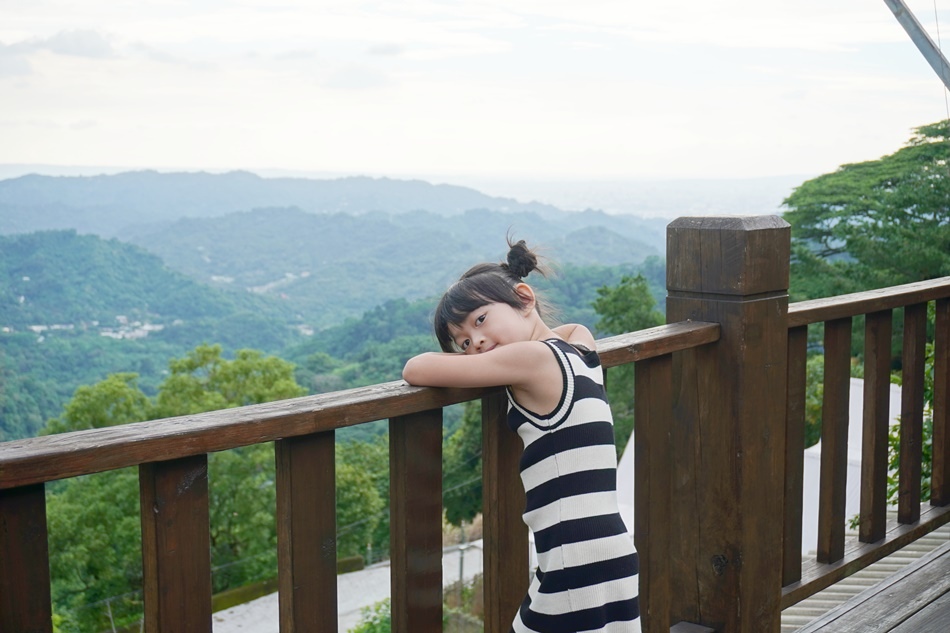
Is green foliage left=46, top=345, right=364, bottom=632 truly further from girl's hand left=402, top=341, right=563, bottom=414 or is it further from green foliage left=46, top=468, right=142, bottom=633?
girl's hand left=402, top=341, right=563, bottom=414

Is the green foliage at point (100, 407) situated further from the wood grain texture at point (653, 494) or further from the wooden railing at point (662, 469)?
the wood grain texture at point (653, 494)

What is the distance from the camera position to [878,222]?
24.0 m

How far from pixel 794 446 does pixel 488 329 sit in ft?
2.81

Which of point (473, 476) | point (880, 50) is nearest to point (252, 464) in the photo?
point (473, 476)

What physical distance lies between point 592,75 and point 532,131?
772 cm

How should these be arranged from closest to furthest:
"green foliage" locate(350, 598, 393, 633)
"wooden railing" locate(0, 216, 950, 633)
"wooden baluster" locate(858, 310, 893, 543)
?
"wooden railing" locate(0, 216, 950, 633) < "wooden baluster" locate(858, 310, 893, 543) < "green foliage" locate(350, 598, 393, 633)

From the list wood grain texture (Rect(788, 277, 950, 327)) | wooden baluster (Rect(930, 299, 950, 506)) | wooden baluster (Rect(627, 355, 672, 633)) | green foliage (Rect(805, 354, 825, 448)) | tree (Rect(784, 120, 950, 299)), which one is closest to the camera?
wooden baluster (Rect(627, 355, 672, 633))

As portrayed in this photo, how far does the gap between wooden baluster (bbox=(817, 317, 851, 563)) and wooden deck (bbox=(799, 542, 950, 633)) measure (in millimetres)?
146

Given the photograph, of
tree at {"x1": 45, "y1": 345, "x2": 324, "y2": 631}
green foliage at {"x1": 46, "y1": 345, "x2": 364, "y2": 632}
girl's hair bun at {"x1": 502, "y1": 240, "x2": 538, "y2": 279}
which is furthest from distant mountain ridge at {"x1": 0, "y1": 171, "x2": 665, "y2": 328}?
girl's hair bun at {"x1": 502, "y1": 240, "x2": 538, "y2": 279}

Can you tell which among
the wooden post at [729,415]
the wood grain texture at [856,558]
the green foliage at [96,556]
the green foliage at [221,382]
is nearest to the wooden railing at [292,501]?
the wooden post at [729,415]

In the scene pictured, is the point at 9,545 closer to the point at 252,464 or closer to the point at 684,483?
the point at 684,483

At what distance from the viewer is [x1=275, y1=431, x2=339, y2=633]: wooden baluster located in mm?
1216

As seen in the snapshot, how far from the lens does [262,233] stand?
7988 cm

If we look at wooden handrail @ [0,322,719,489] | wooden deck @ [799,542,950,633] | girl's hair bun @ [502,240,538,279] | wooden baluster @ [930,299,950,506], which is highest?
girl's hair bun @ [502,240,538,279]
